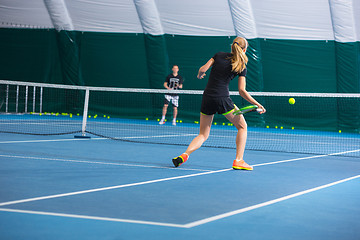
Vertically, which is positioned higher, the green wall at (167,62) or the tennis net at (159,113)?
the green wall at (167,62)

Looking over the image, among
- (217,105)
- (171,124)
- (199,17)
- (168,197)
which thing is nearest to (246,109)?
(217,105)

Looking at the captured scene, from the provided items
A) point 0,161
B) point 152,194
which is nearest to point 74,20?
point 0,161

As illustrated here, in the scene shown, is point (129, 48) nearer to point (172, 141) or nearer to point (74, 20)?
point (74, 20)

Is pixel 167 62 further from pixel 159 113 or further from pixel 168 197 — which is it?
pixel 168 197

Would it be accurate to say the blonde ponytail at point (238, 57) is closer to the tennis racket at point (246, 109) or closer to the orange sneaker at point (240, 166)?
the tennis racket at point (246, 109)

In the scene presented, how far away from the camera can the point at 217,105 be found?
709cm

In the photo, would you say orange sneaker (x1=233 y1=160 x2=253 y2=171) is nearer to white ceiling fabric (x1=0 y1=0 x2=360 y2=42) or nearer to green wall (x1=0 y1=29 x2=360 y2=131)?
white ceiling fabric (x1=0 y1=0 x2=360 y2=42)

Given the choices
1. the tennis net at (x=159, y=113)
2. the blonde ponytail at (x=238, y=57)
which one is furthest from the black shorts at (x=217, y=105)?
the tennis net at (x=159, y=113)

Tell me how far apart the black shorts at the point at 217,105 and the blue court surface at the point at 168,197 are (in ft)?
2.34

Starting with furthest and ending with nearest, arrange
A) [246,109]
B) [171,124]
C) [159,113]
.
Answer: [159,113] < [171,124] < [246,109]

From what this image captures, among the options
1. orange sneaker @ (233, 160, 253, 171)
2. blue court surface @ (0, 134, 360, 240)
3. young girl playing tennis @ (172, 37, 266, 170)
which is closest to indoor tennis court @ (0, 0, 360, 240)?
blue court surface @ (0, 134, 360, 240)

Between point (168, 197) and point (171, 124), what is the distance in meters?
12.9

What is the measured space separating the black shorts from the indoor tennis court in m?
0.72

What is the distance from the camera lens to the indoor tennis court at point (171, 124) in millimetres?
4172
